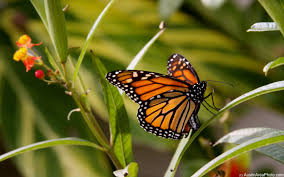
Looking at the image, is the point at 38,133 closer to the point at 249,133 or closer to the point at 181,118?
the point at 181,118

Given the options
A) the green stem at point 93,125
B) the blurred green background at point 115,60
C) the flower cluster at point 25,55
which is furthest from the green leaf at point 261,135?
the blurred green background at point 115,60

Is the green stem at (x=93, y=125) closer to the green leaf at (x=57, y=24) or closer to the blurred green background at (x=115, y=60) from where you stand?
the green leaf at (x=57, y=24)

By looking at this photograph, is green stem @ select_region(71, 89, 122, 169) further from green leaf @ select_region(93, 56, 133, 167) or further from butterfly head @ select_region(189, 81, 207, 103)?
butterfly head @ select_region(189, 81, 207, 103)

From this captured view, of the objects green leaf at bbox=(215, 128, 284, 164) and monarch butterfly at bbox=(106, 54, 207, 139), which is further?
monarch butterfly at bbox=(106, 54, 207, 139)

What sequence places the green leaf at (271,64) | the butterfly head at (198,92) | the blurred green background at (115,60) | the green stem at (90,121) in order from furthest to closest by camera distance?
the blurred green background at (115,60)
the butterfly head at (198,92)
the green stem at (90,121)
the green leaf at (271,64)

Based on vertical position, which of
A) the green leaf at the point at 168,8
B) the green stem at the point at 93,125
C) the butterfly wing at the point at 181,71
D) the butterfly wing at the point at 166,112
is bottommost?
the green stem at the point at 93,125

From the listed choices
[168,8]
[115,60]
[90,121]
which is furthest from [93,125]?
[115,60]

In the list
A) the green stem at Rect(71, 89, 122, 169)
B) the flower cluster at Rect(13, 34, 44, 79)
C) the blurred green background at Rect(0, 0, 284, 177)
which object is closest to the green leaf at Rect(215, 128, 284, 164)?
the green stem at Rect(71, 89, 122, 169)
